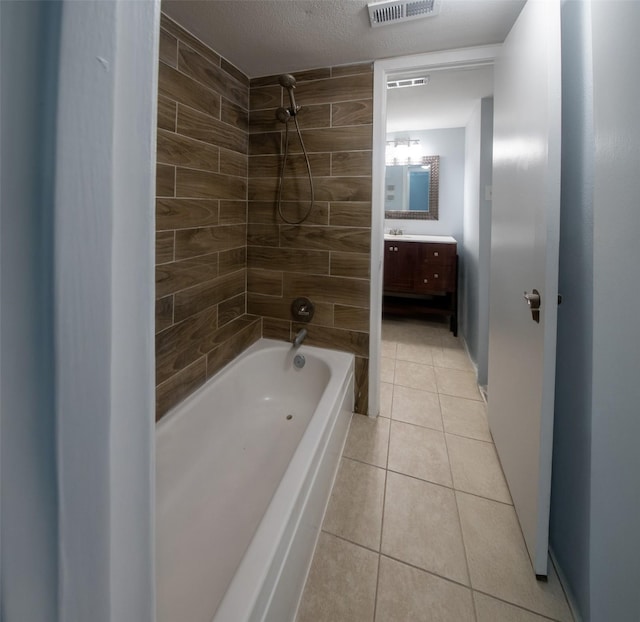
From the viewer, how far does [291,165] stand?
1980 mm

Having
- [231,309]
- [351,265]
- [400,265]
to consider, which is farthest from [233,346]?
[400,265]

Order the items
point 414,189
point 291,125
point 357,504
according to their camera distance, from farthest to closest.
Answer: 1. point 414,189
2. point 291,125
3. point 357,504

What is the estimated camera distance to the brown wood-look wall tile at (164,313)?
1395 mm

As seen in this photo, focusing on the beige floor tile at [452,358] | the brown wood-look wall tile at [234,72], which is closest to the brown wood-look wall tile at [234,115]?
the brown wood-look wall tile at [234,72]

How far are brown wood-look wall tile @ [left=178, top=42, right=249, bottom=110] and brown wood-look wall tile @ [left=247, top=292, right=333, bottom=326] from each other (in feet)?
3.77

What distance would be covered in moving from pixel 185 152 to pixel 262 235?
27.4 inches

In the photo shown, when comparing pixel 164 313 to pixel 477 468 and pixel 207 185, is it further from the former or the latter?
pixel 477 468

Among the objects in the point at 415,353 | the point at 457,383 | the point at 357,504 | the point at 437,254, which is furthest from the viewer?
the point at 437,254

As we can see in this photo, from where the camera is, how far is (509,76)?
1403mm

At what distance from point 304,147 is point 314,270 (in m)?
0.73

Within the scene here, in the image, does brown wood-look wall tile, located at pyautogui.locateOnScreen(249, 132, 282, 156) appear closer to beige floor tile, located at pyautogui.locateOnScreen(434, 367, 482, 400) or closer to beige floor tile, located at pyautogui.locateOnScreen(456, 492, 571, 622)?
beige floor tile, located at pyautogui.locateOnScreen(434, 367, 482, 400)

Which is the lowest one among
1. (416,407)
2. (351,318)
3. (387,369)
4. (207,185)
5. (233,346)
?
(416,407)

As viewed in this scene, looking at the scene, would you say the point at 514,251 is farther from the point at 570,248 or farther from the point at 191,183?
the point at 191,183

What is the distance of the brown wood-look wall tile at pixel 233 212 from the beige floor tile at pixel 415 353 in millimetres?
1792
